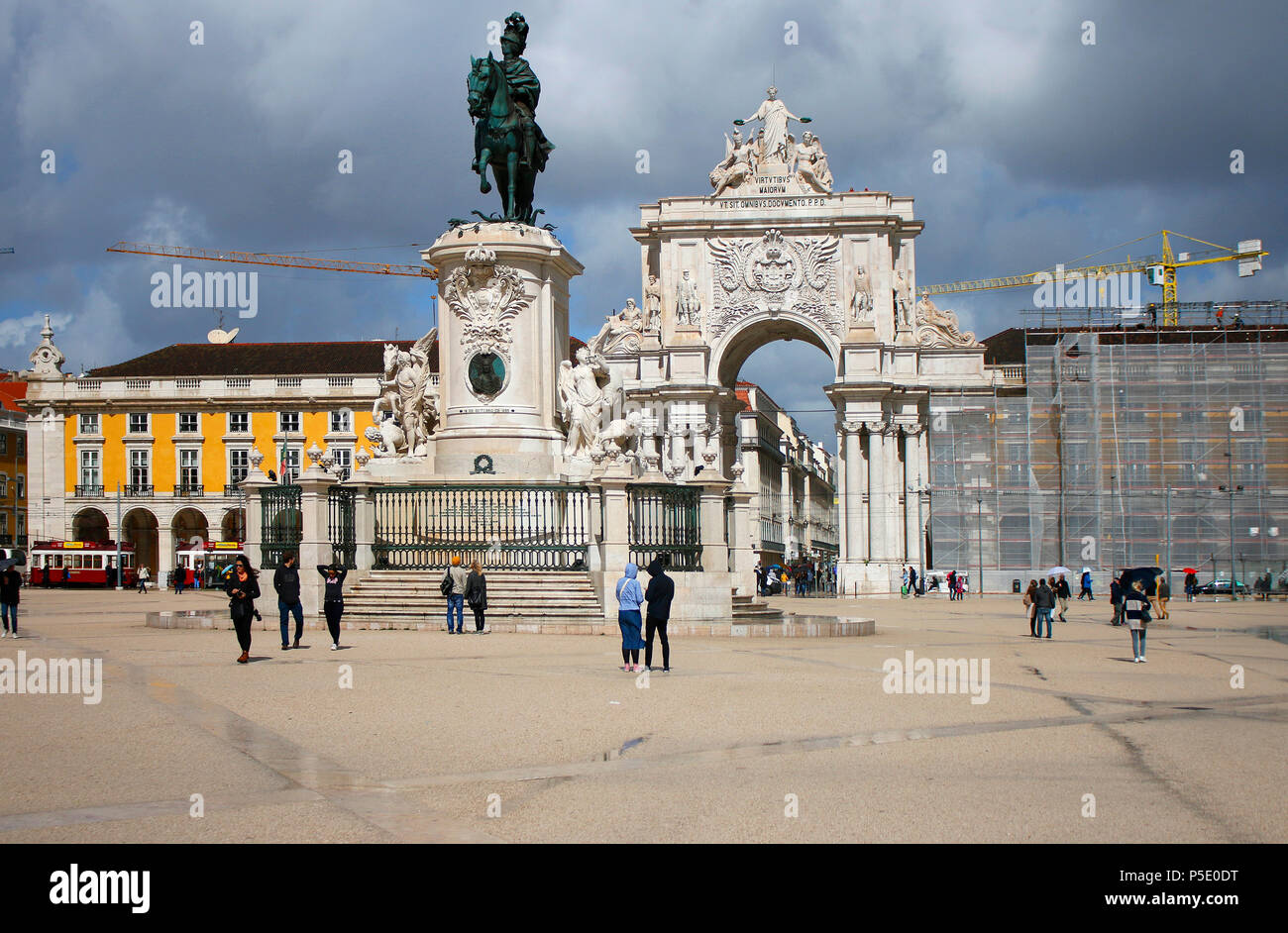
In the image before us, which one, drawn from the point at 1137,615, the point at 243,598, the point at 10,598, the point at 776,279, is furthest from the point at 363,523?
the point at 776,279

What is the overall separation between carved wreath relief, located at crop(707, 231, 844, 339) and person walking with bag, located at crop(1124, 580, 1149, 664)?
48841mm

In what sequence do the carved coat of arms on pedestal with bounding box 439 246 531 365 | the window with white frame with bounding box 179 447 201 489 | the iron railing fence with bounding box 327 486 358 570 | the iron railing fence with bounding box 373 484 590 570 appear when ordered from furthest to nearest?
the window with white frame with bounding box 179 447 201 489
the carved coat of arms on pedestal with bounding box 439 246 531 365
the iron railing fence with bounding box 327 486 358 570
the iron railing fence with bounding box 373 484 590 570

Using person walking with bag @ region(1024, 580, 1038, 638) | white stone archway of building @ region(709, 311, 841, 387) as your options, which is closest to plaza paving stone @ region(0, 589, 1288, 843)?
person walking with bag @ region(1024, 580, 1038, 638)

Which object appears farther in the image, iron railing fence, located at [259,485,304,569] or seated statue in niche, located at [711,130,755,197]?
seated statue in niche, located at [711,130,755,197]

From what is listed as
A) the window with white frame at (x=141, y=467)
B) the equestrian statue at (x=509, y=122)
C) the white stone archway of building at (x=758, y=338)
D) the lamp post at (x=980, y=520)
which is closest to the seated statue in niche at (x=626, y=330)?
the white stone archway of building at (x=758, y=338)

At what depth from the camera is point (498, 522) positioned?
23.6 m

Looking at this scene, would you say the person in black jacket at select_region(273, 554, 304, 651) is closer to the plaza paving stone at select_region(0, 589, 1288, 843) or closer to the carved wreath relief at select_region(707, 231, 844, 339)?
the plaza paving stone at select_region(0, 589, 1288, 843)

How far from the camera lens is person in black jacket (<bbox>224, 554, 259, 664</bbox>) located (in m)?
16.6

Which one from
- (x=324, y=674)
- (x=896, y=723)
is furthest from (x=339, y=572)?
(x=896, y=723)

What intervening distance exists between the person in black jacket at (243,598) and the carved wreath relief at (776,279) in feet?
172

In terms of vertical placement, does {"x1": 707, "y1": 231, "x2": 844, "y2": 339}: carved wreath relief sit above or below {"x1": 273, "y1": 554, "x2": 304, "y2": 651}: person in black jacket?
above
